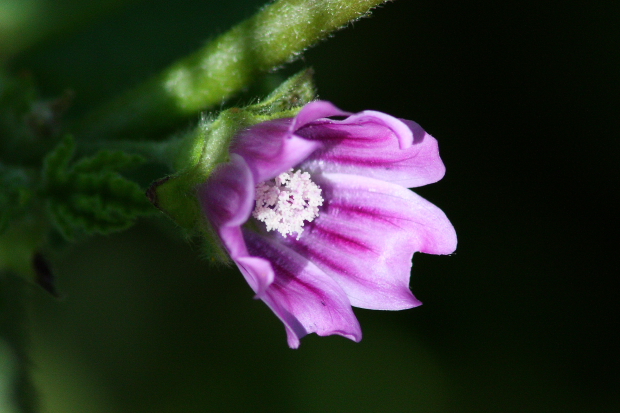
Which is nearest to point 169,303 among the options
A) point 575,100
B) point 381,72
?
point 381,72

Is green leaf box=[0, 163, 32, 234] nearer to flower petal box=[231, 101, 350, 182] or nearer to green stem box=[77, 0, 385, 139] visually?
green stem box=[77, 0, 385, 139]

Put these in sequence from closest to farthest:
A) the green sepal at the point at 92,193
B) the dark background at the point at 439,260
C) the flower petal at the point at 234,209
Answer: the flower petal at the point at 234,209 → the green sepal at the point at 92,193 → the dark background at the point at 439,260

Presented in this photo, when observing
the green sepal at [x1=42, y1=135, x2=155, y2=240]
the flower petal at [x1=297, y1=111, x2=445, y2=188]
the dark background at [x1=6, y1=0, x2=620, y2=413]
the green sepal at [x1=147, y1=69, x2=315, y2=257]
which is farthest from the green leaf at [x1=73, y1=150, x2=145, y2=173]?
the dark background at [x1=6, y1=0, x2=620, y2=413]

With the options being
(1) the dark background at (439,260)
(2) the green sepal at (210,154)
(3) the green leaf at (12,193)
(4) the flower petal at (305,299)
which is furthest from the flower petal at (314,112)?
(1) the dark background at (439,260)

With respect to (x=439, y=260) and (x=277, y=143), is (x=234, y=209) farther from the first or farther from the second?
(x=439, y=260)

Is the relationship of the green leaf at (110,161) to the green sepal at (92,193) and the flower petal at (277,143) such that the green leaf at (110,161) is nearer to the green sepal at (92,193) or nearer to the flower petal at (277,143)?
the green sepal at (92,193)

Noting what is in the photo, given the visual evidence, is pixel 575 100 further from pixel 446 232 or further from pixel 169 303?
pixel 169 303
